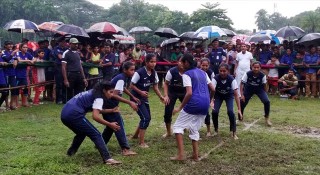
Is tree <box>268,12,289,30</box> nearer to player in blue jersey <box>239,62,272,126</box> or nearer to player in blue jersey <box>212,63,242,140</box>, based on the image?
player in blue jersey <box>239,62,272,126</box>

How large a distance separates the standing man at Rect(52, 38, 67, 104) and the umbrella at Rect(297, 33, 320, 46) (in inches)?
316

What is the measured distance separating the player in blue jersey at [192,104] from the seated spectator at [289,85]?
8.80 meters

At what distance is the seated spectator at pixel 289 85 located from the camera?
1475cm

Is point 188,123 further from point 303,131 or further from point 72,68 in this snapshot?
point 72,68

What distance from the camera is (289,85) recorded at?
14.8m

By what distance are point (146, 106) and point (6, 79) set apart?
17.3 feet

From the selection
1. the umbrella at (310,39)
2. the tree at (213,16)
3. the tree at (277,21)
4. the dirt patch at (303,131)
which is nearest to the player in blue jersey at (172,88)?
the dirt patch at (303,131)

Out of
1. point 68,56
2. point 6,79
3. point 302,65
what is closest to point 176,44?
point 302,65

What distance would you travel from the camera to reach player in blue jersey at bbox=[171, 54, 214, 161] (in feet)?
21.6

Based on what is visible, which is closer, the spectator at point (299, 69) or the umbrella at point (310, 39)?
the umbrella at point (310, 39)

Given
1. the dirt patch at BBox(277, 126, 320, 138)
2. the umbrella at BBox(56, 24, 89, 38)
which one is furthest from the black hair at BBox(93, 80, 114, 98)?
the umbrella at BBox(56, 24, 89, 38)

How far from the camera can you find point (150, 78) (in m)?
7.83

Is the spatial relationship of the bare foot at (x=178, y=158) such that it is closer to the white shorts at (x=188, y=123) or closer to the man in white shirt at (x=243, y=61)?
the white shorts at (x=188, y=123)

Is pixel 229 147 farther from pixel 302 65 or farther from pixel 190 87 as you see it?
pixel 302 65
